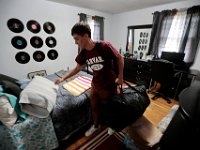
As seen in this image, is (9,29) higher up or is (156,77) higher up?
(9,29)

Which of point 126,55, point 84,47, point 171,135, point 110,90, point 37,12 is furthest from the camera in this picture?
point 126,55

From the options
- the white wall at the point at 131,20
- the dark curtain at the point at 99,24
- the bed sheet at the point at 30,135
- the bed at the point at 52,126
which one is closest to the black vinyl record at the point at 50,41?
the dark curtain at the point at 99,24

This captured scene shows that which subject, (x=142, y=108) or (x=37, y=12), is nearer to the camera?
(x=142, y=108)

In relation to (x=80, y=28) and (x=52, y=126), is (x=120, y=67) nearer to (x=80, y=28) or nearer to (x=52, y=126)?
(x=80, y=28)

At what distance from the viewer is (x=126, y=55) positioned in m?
3.90

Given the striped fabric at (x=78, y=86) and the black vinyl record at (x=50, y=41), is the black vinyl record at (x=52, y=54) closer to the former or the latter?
the black vinyl record at (x=50, y=41)

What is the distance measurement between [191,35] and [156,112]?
77.1 inches

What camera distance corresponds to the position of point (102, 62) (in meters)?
1.23

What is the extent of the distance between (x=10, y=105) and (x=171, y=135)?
1304 mm

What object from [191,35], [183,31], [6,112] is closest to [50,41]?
[6,112]

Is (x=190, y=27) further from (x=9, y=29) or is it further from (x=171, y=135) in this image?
(x=9, y=29)

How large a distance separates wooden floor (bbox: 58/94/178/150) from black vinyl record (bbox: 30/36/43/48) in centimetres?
266

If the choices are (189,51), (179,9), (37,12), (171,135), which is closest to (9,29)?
(37,12)

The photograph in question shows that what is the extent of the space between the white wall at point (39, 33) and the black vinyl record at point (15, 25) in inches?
2.5
